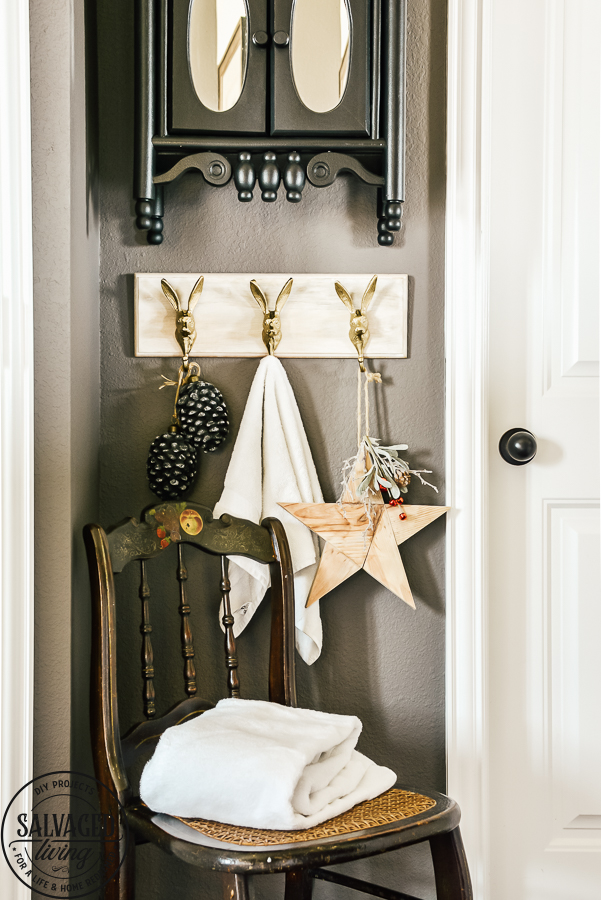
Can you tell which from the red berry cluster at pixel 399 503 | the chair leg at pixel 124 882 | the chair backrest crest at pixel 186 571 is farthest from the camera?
the red berry cluster at pixel 399 503

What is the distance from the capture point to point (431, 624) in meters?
1.33

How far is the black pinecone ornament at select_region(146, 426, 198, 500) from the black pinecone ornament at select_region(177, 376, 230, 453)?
1.0 inches

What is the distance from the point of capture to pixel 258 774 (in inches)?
34.8

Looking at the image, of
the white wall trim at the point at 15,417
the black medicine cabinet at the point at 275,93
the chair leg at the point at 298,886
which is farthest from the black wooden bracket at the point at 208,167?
the chair leg at the point at 298,886

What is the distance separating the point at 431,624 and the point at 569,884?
546 millimetres

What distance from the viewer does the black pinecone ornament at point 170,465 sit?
123 cm

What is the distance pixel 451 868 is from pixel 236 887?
13.0 inches

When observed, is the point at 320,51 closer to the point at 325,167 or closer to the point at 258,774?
the point at 325,167

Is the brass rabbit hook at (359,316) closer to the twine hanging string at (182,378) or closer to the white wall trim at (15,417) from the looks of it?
the twine hanging string at (182,378)

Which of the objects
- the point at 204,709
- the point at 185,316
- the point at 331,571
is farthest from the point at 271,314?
the point at 204,709

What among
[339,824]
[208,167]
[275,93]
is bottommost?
[339,824]

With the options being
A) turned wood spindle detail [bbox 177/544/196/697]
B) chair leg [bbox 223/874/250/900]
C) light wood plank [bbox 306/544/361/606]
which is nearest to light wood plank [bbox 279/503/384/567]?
light wood plank [bbox 306/544/361/606]

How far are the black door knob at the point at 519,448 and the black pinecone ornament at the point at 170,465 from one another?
594 millimetres

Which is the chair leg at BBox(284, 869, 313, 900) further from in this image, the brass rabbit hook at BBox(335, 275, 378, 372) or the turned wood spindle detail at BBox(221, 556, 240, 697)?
the brass rabbit hook at BBox(335, 275, 378, 372)
